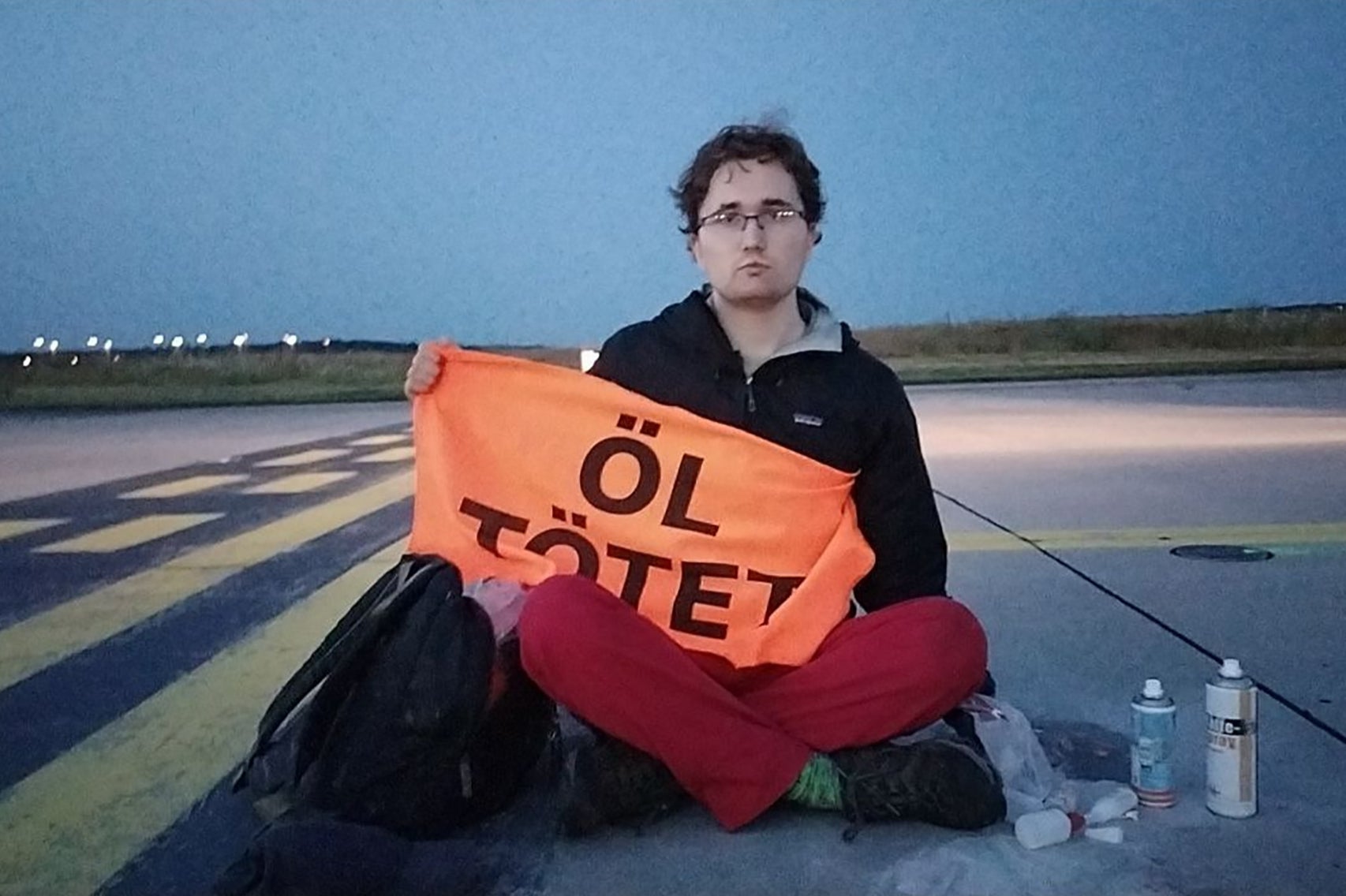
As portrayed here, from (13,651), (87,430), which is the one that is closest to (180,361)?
(87,430)

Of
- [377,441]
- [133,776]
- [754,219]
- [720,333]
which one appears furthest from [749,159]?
[377,441]

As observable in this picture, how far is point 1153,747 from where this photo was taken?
2.75m

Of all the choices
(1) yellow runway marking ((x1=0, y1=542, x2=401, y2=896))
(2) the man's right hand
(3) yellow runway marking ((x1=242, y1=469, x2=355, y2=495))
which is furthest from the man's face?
(3) yellow runway marking ((x1=242, y1=469, x2=355, y2=495))

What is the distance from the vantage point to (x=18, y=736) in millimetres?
3430

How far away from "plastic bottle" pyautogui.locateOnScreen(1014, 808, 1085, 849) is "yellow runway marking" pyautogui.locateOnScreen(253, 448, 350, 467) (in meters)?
8.47

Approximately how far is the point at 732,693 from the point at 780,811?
0.87ft

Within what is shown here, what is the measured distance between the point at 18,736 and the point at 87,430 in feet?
41.1

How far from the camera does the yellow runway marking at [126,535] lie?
6355 mm

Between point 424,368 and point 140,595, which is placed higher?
point 424,368

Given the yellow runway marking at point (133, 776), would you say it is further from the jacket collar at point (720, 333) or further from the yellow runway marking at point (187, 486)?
the yellow runway marking at point (187, 486)

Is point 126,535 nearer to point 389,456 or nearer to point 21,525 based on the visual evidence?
point 21,525

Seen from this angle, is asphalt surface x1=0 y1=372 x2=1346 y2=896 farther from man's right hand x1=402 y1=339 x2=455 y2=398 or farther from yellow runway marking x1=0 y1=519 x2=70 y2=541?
man's right hand x1=402 y1=339 x2=455 y2=398

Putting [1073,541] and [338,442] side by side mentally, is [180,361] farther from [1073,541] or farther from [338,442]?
[1073,541]

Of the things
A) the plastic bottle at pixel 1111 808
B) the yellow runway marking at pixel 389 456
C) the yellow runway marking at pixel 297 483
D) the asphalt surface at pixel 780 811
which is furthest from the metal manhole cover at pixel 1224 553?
the yellow runway marking at pixel 389 456
